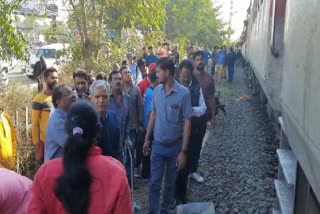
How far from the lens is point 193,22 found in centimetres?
4403

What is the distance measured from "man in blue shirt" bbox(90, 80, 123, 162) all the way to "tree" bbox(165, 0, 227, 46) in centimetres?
3320

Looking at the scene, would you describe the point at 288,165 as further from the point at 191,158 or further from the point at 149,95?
the point at 149,95

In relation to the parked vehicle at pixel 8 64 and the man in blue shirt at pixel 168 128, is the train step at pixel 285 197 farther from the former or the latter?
the parked vehicle at pixel 8 64

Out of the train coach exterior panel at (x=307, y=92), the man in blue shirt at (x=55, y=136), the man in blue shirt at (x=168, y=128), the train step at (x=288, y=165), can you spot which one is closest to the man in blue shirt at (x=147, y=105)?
the man in blue shirt at (x=168, y=128)

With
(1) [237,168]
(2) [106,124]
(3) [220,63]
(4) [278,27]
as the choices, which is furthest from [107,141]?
(3) [220,63]

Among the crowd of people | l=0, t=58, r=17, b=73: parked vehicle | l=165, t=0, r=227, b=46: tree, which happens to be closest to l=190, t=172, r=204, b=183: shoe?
the crowd of people

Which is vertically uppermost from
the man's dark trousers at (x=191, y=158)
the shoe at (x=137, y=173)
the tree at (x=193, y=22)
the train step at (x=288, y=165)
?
the tree at (x=193, y=22)

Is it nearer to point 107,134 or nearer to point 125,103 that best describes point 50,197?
point 107,134

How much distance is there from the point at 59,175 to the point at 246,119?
9.93 meters

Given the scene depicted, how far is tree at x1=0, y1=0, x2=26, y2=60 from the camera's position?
655 centimetres

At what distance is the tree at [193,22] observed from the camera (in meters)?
39.8

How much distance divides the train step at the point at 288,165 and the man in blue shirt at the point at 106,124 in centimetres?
141

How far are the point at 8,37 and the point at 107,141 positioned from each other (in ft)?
11.8

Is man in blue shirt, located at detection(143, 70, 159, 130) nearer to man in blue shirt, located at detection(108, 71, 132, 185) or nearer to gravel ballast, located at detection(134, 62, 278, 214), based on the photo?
gravel ballast, located at detection(134, 62, 278, 214)
